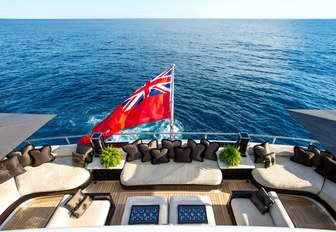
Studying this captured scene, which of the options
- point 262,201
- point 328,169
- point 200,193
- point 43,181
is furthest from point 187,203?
point 328,169

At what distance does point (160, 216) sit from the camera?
7.51 metres

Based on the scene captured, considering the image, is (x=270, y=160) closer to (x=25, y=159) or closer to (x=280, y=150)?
(x=280, y=150)

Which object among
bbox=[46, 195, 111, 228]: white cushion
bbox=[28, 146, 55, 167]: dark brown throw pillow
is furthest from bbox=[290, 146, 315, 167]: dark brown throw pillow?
bbox=[28, 146, 55, 167]: dark brown throw pillow

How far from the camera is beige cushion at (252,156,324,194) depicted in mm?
9234

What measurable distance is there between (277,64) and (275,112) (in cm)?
3018

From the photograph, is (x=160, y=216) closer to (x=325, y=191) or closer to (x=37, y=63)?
Result: (x=325, y=191)

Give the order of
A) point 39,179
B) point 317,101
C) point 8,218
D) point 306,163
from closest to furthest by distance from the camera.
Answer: point 8,218, point 39,179, point 306,163, point 317,101

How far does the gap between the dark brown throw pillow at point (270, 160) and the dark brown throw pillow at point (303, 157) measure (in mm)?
1372

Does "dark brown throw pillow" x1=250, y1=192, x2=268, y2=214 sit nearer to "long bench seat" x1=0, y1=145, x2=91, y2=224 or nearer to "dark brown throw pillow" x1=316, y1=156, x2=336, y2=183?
"dark brown throw pillow" x1=316, y1=156, x2=336, y2=183

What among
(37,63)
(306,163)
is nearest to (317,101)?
(306,163)

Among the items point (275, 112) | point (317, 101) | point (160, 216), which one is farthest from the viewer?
point (317, 101)

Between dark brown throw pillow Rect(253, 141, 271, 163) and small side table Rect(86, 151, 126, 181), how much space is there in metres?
7.49

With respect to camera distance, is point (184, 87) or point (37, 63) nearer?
point (184, 87)

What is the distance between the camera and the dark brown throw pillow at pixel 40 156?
1041cm
